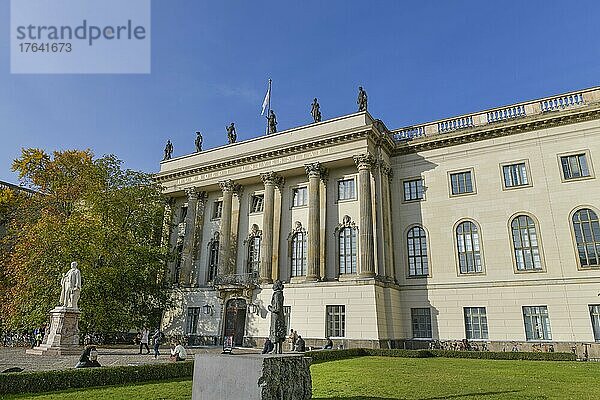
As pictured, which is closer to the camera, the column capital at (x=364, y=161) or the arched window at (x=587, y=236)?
the arched window at (x=587, y=236)

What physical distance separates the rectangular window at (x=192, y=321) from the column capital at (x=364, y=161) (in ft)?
60.8

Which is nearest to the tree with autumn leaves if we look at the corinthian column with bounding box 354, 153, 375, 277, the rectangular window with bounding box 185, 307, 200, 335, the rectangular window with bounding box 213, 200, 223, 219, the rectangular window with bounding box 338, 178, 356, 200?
the rectangular window with bounding box 185, 307, 200, 335

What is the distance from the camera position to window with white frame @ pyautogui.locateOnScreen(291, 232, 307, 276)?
109 feet

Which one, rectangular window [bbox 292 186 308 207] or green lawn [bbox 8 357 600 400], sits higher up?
rectangular window [bbox 292 186 308 207]

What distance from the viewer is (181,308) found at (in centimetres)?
3638

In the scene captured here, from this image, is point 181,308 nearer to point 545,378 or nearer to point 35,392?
point 35,392

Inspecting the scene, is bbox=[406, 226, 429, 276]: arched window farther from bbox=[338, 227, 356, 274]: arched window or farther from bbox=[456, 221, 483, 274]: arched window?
bbox=[338, 227, 356, 274]: arched window

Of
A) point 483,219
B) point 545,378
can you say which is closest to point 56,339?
point 545,378

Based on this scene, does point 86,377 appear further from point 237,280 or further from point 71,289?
point 237,280

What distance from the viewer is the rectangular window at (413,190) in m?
32.9

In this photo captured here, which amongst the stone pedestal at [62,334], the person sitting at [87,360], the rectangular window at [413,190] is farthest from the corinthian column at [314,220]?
the person sitting at [87,360]

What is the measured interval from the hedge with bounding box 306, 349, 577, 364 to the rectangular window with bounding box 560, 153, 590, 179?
39.8ft

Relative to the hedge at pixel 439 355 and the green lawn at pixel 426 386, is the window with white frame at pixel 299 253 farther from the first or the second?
the green lawn at pixel 426 386

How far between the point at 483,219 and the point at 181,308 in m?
25.9
